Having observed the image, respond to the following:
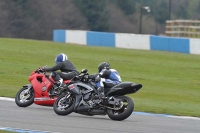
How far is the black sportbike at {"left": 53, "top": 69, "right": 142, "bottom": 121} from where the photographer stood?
39.1 ft

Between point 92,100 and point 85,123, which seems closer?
point 85,123

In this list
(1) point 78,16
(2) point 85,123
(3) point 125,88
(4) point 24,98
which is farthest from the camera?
(1) point 78,16

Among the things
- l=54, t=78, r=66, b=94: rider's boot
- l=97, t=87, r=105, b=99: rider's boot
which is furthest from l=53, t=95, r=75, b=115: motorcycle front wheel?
l=54, t=78, r=66, b=94: rider's boot

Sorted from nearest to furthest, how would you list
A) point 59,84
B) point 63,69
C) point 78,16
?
point 59,84 < point 63,69 < point 78,16

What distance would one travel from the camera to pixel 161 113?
14.2 meters

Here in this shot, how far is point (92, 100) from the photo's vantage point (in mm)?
12484

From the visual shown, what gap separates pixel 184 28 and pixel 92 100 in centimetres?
3415

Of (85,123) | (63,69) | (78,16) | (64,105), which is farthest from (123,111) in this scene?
(78,16)

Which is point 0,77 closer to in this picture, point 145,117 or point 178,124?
point 145,117

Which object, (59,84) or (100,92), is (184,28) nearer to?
(59,84)

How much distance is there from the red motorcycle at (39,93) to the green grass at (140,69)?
2188mm

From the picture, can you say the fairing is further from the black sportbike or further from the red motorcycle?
the red motorcycle

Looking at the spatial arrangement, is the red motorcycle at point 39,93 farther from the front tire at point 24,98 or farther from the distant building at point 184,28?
the distant building at point 184,28

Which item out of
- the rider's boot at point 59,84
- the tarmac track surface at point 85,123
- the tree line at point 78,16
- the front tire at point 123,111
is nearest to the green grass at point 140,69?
the tarmac track surface at point 85,123
